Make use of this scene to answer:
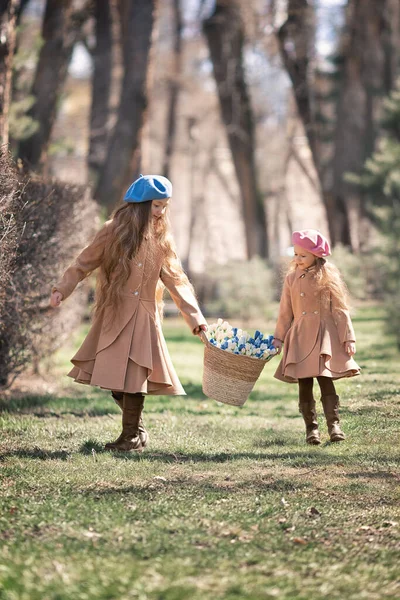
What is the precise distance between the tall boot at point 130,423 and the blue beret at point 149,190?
135cm

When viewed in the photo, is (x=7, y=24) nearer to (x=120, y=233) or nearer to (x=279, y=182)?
(x=120, y=233)

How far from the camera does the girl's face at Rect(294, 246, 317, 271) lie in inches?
261

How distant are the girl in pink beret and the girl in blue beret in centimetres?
73

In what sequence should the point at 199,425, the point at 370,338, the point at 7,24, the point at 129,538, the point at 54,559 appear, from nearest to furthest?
the point at 54,559 → the point at 129,538 → the point at 199,425 → the point at 7,24 → the point at 370,338

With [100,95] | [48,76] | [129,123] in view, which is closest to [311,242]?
[48,76]

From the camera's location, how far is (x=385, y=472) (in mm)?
5660

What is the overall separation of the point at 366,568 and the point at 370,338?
32.4ft

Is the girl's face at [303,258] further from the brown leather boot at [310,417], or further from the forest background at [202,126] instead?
the brown leather boot at [310,417]

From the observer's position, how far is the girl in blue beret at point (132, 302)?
616 cm

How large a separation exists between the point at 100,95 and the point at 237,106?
3517 millimetres

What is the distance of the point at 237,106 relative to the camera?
2148cm

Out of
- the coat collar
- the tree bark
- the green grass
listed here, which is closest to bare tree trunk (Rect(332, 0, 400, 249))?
the tree bark

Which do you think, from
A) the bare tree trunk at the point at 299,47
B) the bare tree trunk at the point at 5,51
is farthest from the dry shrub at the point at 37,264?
the bare tree trunk at the point at 299,47

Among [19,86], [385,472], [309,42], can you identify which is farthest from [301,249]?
[309,42]
